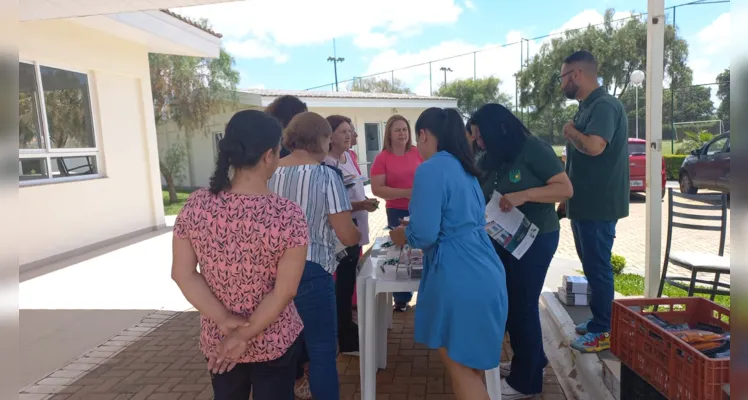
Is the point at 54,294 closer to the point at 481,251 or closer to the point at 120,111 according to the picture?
the point at 120,111

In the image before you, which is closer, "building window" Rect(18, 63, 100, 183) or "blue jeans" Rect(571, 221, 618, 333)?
"blue jeans" Rect(571, 221, 618, 333)

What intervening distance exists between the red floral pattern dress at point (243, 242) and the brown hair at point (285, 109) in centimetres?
144

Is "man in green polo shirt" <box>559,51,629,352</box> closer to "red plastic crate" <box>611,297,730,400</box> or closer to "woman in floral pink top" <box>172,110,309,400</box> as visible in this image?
"red plastic crate" <box>611,297,730,400</box>

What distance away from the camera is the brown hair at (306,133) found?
7.94 ft

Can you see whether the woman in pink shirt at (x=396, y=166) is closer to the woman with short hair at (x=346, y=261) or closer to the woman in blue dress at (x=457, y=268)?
the woman with short hair at (x=346, y=261)

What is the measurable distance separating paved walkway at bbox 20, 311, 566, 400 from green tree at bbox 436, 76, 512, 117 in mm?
45570

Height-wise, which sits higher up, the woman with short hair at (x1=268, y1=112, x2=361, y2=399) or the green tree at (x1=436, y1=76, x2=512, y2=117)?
the green tree at (x1=436, y1=76, x2=512, y2=117)

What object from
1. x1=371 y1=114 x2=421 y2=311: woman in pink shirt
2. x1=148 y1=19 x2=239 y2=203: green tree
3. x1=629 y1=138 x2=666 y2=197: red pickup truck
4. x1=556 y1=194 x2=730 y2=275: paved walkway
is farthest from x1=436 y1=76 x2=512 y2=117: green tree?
x1=371 y1=114 x2=421 y2=311: woman in pink shirt

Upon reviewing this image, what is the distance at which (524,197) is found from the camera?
2.58m

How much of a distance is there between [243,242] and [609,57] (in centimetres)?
2756

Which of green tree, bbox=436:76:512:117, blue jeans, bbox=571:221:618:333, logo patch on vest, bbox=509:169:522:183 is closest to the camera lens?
logo patch on vest, bbox=509:169:522:183

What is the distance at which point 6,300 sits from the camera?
1.26ft

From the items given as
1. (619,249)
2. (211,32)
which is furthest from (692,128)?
(211,32)

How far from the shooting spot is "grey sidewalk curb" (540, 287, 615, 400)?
286 centimetres
